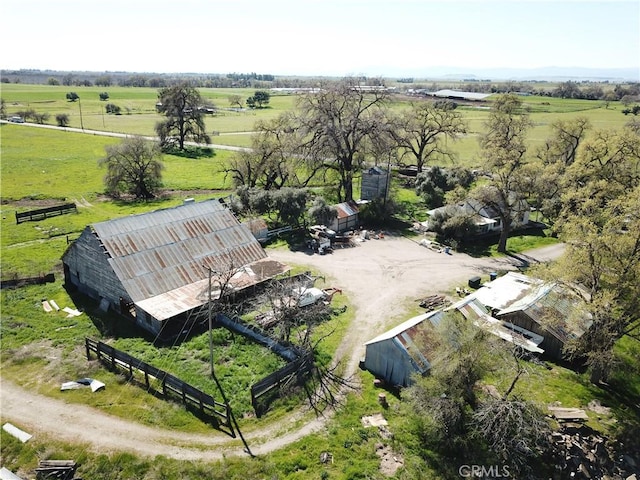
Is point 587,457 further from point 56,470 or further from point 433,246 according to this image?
point 433,246

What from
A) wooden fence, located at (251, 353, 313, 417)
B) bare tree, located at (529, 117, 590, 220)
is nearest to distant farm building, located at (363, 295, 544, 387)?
wooden fence, located at (251, 353, 313, 417)

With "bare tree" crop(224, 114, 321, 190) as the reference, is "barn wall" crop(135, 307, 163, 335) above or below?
below

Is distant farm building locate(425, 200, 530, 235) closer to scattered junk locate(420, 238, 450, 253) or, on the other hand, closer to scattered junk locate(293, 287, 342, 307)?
scattered junk locate(420, 238, 450, 253)

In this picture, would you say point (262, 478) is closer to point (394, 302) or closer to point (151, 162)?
point (394, 302)

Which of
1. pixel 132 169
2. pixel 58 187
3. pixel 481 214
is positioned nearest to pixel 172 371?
pixel 481 214

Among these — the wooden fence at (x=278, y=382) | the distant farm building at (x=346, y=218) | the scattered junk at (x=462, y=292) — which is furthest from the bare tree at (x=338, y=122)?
the wooden fence at (x=278, y=382)

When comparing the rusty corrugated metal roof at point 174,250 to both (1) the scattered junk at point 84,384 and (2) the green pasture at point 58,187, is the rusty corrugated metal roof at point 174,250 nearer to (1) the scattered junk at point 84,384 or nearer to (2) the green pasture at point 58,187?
(1) the scattered junk at point 84,384
